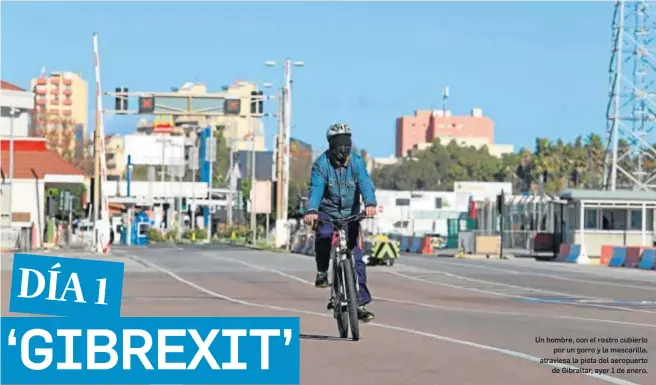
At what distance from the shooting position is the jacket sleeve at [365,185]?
1298 centimetres

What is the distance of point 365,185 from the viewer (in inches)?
516

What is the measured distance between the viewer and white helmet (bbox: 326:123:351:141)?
12969 millimetres

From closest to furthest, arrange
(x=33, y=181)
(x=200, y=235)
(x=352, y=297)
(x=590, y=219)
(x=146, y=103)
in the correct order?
1. (x=352, y=297)
2. (x=590, y=219)
3. (x=146, y=103)
4. (x=33, y=181)
5. (x=200, y=235)

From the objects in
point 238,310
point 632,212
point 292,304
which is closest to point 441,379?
point 238,310

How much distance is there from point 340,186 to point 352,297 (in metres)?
1.06

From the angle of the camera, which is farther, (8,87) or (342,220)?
Answer: (8,87)

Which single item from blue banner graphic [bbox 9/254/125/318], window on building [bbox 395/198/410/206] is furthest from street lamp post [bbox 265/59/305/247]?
window on building [bbox 395/198/410/206]

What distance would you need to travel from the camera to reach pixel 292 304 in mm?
19500

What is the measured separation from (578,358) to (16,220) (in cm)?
5421

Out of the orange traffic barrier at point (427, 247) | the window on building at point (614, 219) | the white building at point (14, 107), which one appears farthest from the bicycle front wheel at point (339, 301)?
the orange traffic barrier at point (427, 247)

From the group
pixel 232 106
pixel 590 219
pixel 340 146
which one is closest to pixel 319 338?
pixel 340 146

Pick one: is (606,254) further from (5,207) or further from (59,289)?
(59,289)

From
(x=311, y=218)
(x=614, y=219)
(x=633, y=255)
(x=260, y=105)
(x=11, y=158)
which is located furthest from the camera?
(x=260, y=105)

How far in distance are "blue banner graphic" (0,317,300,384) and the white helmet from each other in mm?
4411
